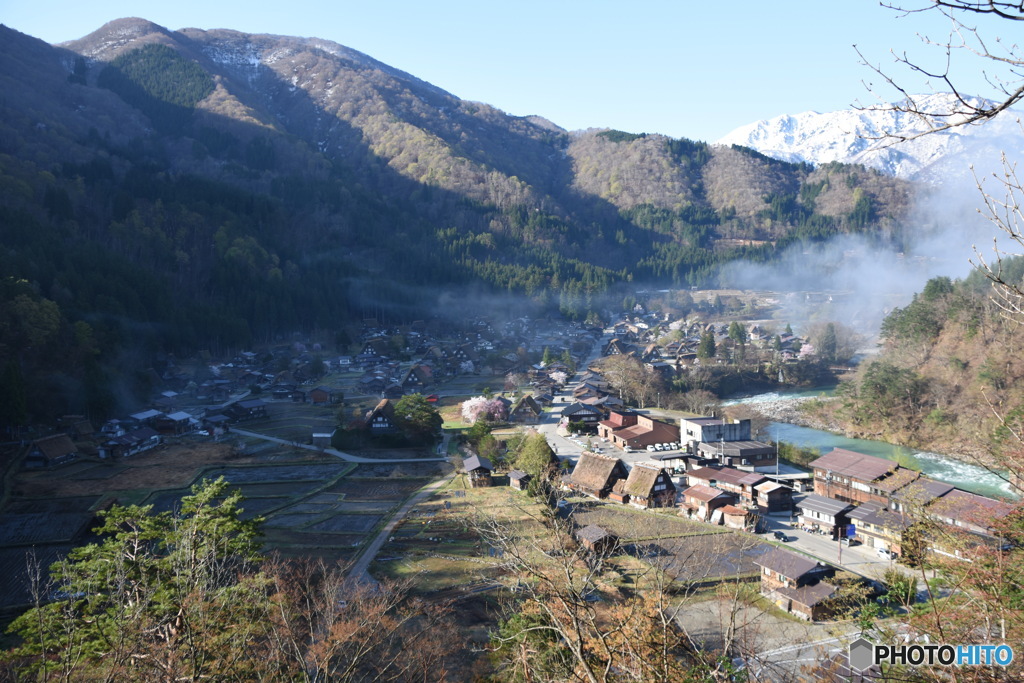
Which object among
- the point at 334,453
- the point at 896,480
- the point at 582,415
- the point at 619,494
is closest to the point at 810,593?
the point at 619,494

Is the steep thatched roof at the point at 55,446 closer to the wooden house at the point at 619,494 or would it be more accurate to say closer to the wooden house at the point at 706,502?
the wooden house at the point at 619,494

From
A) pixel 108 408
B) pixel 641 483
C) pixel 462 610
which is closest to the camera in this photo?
pixel 462 610

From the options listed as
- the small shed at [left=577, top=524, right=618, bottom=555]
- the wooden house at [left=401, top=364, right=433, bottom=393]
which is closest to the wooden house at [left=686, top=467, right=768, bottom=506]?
the small shed at [left=577, top=524, right=618, bottom=555]

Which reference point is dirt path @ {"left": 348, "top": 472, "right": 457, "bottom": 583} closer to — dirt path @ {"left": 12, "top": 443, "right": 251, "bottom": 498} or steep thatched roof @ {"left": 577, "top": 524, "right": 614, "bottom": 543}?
steep thatched roof @ {"left": 577, "top": 524, "right": 614, "bottom": 543}

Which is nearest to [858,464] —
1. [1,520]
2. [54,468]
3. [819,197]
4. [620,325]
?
[1,520]

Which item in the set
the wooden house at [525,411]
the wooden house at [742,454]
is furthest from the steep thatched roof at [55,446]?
the wooden house at [742,454]

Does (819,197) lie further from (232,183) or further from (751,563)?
(751,563)
